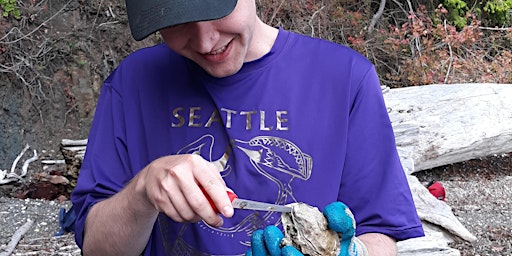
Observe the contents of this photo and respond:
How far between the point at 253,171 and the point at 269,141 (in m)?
0.09

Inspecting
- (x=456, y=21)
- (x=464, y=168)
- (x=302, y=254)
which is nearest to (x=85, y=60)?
(x=464, y=168)

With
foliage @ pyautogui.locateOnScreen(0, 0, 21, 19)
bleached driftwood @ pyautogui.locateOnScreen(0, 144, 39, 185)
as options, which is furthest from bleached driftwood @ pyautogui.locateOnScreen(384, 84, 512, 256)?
foliage @ pyautogui.locateOnScreen(0, 0, 21, 19)

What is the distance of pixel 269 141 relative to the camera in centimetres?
182

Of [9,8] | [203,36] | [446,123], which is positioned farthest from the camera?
[9,8]

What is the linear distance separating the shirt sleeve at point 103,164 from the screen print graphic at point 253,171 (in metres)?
0.18

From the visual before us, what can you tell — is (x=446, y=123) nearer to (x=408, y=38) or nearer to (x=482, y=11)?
(x=408, y=38)

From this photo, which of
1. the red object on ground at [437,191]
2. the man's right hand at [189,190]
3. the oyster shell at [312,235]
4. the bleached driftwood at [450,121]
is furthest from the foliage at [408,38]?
the man's right hand at [189,190]

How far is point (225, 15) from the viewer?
1.54 meters

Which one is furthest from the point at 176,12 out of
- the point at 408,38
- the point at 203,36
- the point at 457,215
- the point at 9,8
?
the point at 408,38

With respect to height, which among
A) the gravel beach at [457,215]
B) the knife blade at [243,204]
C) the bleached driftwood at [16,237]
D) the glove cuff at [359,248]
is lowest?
the gravel beach at [457,215]

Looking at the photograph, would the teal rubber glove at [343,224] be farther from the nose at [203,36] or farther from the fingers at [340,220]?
the nose at [203,36]

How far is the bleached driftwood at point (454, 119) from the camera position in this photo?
19.2ft

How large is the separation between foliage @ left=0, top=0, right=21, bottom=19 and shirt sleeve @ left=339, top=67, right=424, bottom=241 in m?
5.75

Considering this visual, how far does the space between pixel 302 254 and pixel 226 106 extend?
1.66 ft
